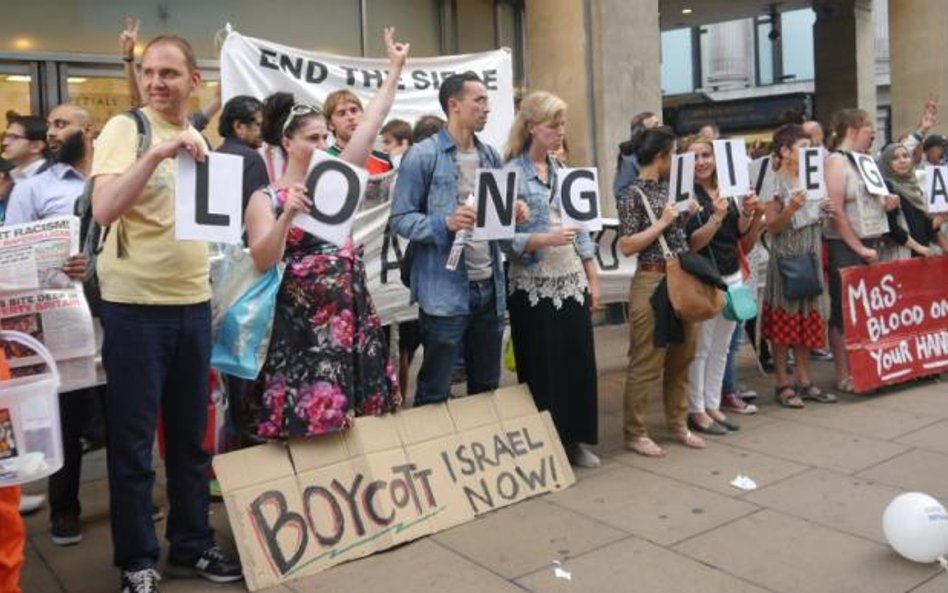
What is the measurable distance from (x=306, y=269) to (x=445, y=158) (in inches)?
39.3

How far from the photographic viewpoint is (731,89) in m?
28.3

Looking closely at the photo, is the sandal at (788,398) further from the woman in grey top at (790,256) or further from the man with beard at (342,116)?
the man with beard at (342,116)

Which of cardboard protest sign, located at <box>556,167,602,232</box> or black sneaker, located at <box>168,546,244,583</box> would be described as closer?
black sneaker, located at <box>168,546,244,583</box>

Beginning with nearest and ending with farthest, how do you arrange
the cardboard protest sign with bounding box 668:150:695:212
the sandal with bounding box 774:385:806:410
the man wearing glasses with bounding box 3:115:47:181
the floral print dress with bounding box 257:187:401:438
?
the floral print dress with bounding box 257:187:401:438
the man wearing glasses with bounding box 3:115:47:181
the cardboard protest sign with bounding box 668:150:695:212
the sandal with bounding box 774:385:806:410

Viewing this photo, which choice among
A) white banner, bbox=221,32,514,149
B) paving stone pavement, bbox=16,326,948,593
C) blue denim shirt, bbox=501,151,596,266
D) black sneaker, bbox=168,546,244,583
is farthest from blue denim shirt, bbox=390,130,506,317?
white banner, bbox=221,32,514,149

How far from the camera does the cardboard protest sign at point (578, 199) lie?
14.9ft

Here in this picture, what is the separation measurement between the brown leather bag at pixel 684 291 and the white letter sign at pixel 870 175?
6.49 ft

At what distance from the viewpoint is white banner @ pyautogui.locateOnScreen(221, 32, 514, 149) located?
591 centimetres

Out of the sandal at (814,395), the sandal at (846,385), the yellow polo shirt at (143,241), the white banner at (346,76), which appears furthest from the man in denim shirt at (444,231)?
the sandal at (846,385)

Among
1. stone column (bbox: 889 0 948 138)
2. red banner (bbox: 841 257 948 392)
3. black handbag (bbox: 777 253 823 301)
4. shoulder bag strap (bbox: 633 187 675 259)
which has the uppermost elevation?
stone column (bbox: 889 0 948 138)

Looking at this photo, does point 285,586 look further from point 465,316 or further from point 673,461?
point 673,461

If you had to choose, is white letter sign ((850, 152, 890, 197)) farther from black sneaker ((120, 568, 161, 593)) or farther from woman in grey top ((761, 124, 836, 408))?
black sneaker ((120, 568, 161, 593))

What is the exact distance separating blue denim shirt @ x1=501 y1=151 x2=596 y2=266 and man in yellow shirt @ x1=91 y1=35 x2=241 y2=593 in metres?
1.64

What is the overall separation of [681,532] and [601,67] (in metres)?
6.45
